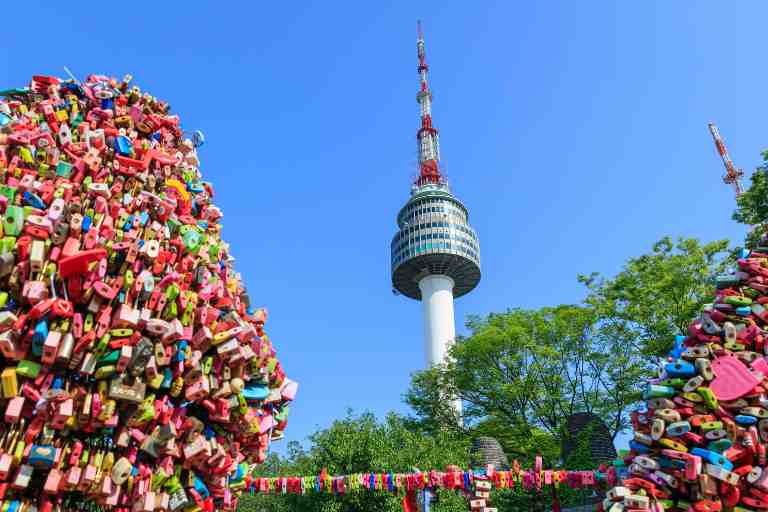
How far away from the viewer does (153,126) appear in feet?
28.7

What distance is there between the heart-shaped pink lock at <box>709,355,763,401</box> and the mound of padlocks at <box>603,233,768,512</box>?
11 mm

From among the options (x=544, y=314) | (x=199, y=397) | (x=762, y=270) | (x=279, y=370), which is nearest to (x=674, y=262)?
(x=544, y=314)

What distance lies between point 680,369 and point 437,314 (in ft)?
207

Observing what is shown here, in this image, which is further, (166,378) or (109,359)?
(166,378)

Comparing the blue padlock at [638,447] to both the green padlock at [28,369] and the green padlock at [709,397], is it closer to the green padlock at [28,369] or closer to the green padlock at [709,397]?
the green padlock at [709,397]

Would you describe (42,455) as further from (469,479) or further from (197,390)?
(469,479)

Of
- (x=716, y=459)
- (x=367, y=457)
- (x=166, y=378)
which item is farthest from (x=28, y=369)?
(x=367, y=457)

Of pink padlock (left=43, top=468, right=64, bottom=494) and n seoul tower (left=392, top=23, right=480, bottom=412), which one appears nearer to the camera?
pink padlock (left=43, top=468, right=64, bottom=494)

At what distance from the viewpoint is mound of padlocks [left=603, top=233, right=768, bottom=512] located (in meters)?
7.30

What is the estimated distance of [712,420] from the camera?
25.1 feet

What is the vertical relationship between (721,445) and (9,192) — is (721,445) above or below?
below

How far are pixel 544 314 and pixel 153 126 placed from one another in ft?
95.0

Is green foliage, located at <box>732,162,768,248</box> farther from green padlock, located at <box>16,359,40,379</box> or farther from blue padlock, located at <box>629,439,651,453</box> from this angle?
green padlock, located at <box>16,359,40,379</box>

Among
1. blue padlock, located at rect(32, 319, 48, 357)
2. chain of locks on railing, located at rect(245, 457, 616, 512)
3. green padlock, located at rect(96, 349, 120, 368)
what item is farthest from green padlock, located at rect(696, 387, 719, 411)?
blue padlock, located at rect(32, 319, 48, 357)
